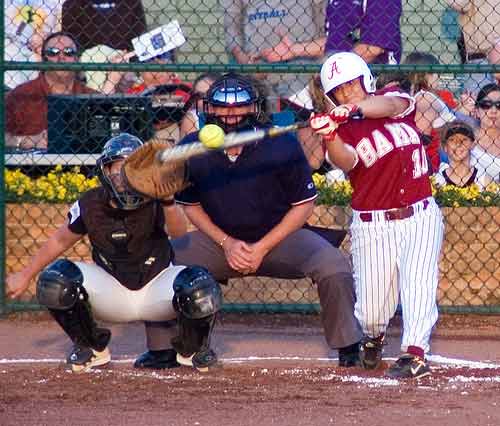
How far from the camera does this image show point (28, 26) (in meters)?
9.69

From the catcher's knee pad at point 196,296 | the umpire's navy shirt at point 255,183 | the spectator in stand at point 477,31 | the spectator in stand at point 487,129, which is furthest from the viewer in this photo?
the spectator in stand at point 477,31

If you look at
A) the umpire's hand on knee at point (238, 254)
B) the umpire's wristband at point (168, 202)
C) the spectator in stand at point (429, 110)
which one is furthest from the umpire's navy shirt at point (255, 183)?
the spectator in stand at point (429, 110)

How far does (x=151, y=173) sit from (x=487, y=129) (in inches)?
146

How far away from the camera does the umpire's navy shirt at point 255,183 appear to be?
6215mm

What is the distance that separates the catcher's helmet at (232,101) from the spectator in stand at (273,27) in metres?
2.71

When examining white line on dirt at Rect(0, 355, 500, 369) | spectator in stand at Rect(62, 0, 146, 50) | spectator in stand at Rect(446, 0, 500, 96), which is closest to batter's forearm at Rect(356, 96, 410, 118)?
white line on dirt at Rect(0, 355, 500, 369)

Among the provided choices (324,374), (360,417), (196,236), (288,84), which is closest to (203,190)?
(196,236)

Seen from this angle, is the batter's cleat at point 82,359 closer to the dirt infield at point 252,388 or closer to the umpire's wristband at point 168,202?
the dirt infield at point 252,388

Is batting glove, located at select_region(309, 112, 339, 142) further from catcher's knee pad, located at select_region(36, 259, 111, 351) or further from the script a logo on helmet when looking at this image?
catcher's knee pad, located at select_region(36, 259, 111, 351)

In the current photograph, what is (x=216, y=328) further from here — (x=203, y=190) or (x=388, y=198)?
(x=388, y=198)

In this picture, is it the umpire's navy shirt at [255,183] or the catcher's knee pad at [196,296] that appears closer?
the catcher's knee pad at [196,296]

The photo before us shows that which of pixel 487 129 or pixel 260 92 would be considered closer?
pixel 260 92

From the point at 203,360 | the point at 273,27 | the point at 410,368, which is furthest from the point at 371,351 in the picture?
the point at 273,27

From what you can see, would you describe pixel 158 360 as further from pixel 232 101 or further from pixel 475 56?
pixel 475 56
